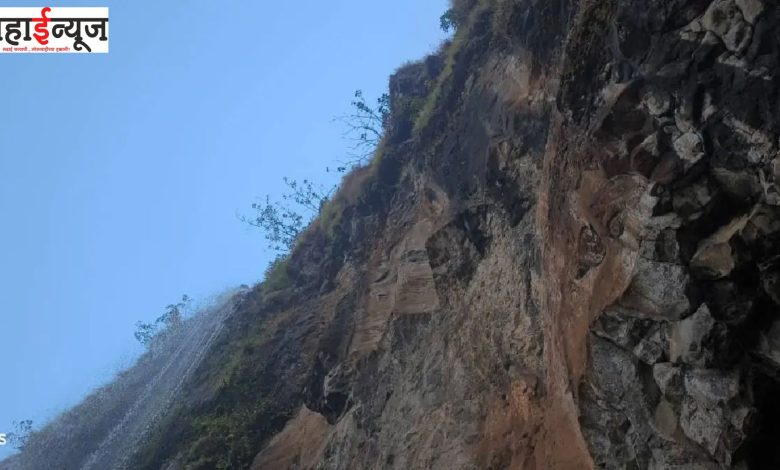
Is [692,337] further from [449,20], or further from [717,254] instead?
[449,20]

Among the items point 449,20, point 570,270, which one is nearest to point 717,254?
point 570,270

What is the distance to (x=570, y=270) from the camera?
746cm

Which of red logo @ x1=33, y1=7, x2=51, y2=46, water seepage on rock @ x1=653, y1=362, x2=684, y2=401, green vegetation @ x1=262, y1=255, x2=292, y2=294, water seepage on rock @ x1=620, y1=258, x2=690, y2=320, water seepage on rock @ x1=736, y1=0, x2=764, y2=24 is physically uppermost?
red logo @ x1=33, y1=7, x2=51, y2=46

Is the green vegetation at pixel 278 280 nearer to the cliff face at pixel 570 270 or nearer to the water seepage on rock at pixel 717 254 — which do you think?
the cliff face at pixel 570 270

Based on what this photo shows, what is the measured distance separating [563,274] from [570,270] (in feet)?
0.66

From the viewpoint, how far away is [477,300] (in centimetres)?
1043

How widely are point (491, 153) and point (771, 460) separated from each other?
263 inches

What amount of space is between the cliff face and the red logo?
48.5 ft

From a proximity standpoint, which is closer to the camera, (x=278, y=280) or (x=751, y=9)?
(x=751, y=9)

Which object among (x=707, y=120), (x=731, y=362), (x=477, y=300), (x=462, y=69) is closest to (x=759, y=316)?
(x=731, y=362)

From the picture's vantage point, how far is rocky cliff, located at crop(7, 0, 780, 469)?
517 cm

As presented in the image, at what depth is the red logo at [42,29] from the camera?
72.9ft

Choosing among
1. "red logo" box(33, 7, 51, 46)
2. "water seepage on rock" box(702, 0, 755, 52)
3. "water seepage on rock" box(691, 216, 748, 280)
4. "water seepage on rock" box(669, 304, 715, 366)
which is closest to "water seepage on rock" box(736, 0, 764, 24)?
"water seepage on rock" box(702, 0, 755, 52)

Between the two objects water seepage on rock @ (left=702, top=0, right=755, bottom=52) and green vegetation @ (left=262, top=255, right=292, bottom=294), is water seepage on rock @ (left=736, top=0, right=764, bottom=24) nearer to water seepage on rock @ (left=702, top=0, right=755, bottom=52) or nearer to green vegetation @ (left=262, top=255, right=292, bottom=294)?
water seepage on rock @ (left=702, top=0, right=755, bottom=52)
